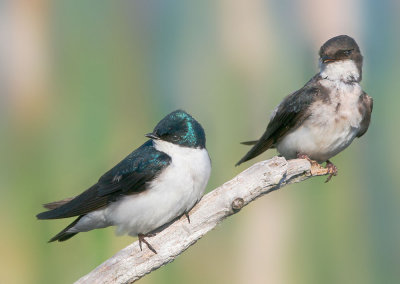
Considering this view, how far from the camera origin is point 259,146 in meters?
2.12

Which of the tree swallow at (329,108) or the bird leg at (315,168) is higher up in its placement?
the tree swallow at (329,108)

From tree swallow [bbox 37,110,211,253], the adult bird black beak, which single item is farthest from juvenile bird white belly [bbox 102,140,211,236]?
the adult bird black beak

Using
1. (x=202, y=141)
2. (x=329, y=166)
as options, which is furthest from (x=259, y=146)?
(x=202, y=141)

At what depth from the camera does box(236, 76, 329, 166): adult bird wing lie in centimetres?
200

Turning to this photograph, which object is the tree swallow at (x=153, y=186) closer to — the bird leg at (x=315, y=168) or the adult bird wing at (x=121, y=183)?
the adult bird wing at (x=121, y=183)

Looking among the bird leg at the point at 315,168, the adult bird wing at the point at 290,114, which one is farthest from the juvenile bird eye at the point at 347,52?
the bird leg at the point at 315,168

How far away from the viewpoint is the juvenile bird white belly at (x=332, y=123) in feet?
6.40

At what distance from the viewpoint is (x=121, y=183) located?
1.70 meters

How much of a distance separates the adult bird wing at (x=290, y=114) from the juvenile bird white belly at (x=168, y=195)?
451mm

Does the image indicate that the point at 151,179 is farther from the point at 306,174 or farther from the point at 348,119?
the point at 348,119

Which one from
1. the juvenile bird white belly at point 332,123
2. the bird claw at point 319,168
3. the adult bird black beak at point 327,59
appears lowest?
the bird claw at point 319,168

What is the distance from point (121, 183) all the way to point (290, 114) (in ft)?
2.07

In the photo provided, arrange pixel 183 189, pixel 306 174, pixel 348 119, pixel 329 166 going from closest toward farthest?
pixel 183 189, pixel 306 174, pixel 348 119, pixel 329 166

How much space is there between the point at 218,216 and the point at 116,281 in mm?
303
